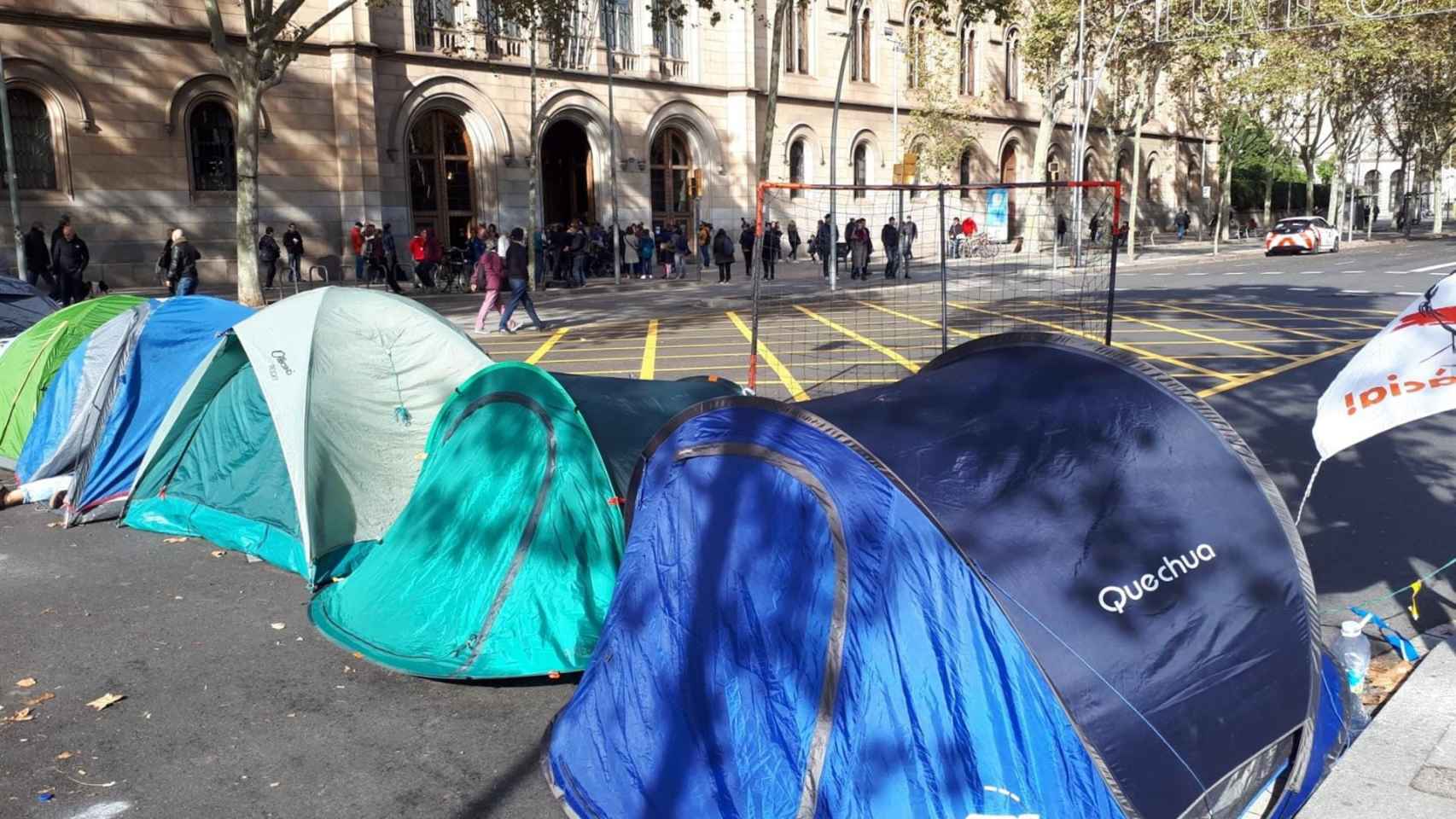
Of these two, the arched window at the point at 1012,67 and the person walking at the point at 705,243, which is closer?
the person walking at the point at 705,243

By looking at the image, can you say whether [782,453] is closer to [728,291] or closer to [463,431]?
[463,431]

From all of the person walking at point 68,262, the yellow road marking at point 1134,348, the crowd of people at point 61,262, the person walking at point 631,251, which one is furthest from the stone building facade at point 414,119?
the yellow road marking at point 1134,348

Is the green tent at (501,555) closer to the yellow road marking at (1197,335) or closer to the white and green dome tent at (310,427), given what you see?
the white and green dome tent at (310,427)

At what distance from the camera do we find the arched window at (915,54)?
4219 cm

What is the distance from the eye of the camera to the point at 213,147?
2719cm

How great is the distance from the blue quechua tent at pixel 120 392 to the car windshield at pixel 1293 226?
37902mm

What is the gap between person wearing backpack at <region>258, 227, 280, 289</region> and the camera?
83.5 ft

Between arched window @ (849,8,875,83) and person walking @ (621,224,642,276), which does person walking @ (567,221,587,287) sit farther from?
arched window @ (849,8,875,83)

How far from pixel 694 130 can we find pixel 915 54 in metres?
11.1

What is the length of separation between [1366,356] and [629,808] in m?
3.59

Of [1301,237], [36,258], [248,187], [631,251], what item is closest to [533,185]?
[631,251]

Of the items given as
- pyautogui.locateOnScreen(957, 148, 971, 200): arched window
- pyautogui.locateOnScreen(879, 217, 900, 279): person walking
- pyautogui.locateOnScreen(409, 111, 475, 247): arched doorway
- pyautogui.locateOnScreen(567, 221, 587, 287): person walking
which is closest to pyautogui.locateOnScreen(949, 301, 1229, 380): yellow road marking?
pyautogui.locateOnScreen(879, 217, 900, 279): person walking

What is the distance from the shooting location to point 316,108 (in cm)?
2808

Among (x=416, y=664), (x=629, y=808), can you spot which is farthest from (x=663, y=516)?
(x=416, y=664)
